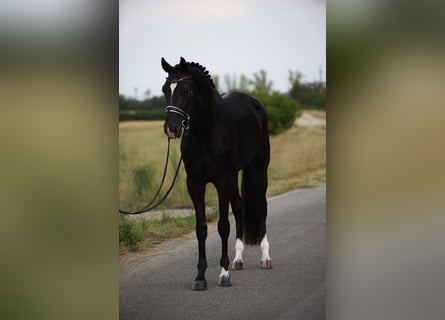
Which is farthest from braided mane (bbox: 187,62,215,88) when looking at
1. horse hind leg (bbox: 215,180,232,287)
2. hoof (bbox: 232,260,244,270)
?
hoof (bbox: 232,260,244,270)

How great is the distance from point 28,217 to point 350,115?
7.12 feet

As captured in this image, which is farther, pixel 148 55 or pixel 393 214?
pixel 148 55

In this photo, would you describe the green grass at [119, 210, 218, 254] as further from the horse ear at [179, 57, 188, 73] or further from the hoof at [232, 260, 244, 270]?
the horse ear at [179, 57, 188, 73]

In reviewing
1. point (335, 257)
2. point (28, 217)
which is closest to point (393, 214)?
point (335, 257)

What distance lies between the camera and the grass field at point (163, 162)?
17.8 ft

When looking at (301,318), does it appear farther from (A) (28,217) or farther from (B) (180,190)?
(A) (28,217)

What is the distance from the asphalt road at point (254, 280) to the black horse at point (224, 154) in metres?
0.08

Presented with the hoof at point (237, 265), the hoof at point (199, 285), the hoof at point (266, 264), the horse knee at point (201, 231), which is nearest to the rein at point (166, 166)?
the horse knee at point (201, 231)

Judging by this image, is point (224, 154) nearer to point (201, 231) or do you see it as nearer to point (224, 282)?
point (201, 231)

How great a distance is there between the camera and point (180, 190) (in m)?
5.69

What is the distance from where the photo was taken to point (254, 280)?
5.53 metres

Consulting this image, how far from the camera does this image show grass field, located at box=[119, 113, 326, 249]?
5430 mm

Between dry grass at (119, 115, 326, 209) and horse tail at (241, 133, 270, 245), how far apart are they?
3.1 inches

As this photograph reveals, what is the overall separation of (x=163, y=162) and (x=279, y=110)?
37.1 inches
